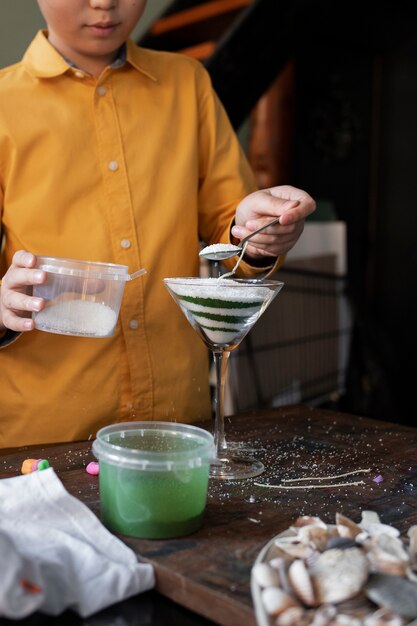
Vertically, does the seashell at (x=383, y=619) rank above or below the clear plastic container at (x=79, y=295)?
below

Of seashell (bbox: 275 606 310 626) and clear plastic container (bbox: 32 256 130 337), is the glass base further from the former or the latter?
seashell (bbox: 275 606 310 626)

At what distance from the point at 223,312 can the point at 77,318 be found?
7.8 inches

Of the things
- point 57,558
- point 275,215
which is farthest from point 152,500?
point 275,215

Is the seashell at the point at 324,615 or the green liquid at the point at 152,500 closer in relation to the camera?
Answer: the seashell at the point at 324,615

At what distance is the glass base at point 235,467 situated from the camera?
1.08 metres

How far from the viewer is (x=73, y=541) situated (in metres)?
0.81

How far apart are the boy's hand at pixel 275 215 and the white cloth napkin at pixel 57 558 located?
51 cm

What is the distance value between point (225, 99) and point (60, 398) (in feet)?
4.28

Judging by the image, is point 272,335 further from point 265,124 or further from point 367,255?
point 367,255

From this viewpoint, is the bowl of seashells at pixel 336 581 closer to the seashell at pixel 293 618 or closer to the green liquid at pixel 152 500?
the seashell at pixel 293 618

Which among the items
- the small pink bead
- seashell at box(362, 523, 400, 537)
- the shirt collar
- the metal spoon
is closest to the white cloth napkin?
the small pink bead

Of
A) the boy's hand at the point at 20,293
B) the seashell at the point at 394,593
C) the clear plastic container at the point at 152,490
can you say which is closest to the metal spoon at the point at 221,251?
the boy's hand at the point at 20,293

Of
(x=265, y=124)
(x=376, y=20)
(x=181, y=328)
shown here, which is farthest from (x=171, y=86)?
(x=376, y=20)

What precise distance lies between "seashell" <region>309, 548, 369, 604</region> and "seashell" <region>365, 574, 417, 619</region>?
11 millimetres
